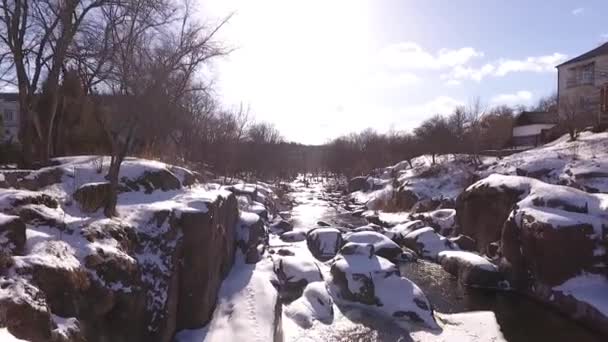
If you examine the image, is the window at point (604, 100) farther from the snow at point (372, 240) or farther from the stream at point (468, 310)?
the snow at point (372, 240)

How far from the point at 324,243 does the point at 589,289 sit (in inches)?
356

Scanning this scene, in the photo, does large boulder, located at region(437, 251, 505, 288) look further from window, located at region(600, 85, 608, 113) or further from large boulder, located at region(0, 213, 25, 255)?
window, located at region(600, 85, 608, 113)

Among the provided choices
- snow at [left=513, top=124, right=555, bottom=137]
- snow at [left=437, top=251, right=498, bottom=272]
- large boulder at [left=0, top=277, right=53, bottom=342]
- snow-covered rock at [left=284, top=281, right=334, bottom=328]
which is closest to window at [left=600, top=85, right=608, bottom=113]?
snow at [left=513, top=124, right=555, bottom=137]

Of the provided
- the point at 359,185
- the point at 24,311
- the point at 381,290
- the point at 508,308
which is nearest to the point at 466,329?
the point at 381,290

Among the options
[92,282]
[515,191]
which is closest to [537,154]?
[515,191]

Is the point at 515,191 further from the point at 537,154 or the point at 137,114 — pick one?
the point at 137,114

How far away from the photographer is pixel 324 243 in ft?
56.9

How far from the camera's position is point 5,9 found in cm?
1223

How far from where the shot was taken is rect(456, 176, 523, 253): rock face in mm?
16819

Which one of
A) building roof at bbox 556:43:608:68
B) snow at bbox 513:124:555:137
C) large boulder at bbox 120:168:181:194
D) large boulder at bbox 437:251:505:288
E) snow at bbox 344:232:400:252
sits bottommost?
large boulder at bbox 437:251:505:288

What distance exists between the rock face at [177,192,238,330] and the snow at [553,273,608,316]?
9717mm

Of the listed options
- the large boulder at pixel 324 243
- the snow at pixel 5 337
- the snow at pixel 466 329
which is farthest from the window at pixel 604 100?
the snow at pixel 5 337

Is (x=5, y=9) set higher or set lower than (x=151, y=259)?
higher

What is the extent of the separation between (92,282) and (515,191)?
15450 millimetres
